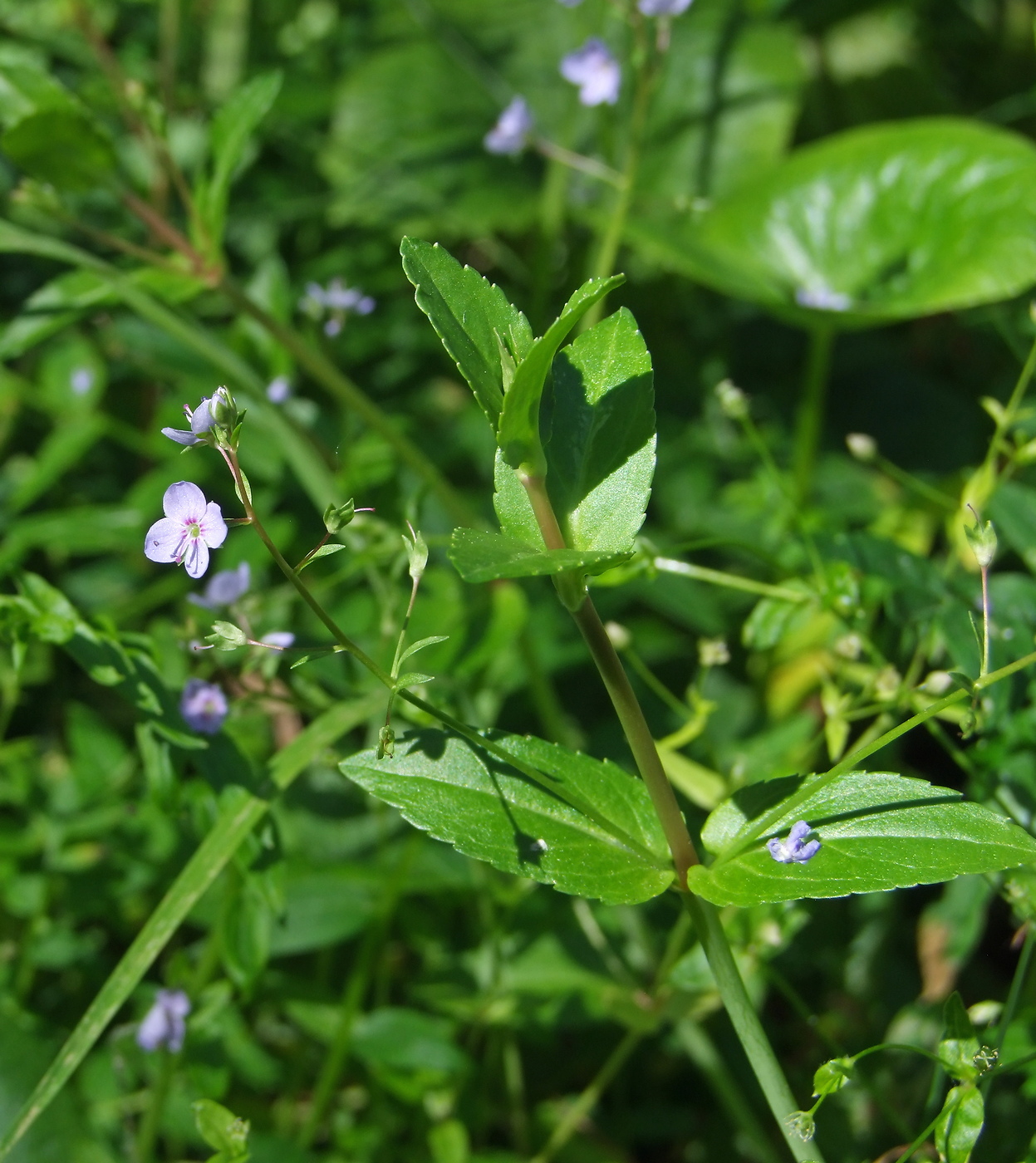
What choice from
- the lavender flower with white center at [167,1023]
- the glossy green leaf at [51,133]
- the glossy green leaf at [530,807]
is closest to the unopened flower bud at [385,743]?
the glossy green leaf at [530,807]

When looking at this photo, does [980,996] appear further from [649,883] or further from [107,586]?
[107,586]

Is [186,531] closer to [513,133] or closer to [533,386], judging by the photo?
[533,386]

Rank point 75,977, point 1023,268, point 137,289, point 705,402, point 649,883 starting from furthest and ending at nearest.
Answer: point 705,402 → point 1023,268 → point 75,977 → point 137,289 → point 649,883

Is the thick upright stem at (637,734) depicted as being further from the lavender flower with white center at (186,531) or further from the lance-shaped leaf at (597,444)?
the lavender flower with white center at (186,531)

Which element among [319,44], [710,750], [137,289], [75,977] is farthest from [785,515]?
[319,44]

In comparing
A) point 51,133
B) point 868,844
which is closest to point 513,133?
point 51,133

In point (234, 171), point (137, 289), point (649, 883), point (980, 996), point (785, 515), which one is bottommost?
point (980, 996)
